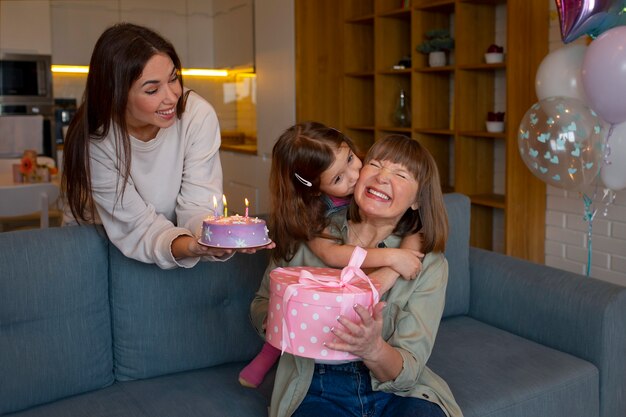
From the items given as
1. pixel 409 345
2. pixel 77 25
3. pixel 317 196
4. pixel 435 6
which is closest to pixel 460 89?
pixel 435 6

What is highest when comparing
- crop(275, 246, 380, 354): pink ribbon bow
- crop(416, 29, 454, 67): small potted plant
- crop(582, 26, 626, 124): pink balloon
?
crop(416, 29, 454, 67): small potted plant

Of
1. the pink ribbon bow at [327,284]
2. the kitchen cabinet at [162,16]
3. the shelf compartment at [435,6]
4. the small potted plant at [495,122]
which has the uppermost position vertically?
the kitchen cabinet at [162,16]

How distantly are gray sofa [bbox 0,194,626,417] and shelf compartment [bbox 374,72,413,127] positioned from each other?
2.32m

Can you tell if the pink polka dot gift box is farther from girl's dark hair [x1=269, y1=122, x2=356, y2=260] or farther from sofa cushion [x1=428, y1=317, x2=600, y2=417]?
sofa cushion [x1=428, y1=317, x2=600, y2=417]

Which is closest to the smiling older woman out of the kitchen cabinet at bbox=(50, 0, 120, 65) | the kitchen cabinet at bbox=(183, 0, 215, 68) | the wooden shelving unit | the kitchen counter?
the wooden shelving unit

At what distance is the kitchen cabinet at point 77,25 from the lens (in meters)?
5.78

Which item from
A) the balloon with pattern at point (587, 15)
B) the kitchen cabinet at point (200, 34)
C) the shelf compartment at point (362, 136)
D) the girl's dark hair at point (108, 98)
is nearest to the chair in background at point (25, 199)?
the girl's dark hair at point (108, 98)

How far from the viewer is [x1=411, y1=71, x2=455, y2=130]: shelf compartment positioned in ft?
13.8

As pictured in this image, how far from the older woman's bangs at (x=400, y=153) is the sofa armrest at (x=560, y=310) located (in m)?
0.82

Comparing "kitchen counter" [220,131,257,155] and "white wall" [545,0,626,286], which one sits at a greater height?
"kitchen counter" [220,131,257,155]

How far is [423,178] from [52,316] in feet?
3.31

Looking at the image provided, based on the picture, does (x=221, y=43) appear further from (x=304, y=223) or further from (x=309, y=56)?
(x=304, y=223)

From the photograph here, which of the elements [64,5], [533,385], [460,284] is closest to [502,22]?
[460,284]

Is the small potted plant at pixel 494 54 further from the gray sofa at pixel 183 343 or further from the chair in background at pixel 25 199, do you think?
the chair in background at pixel 25 199
